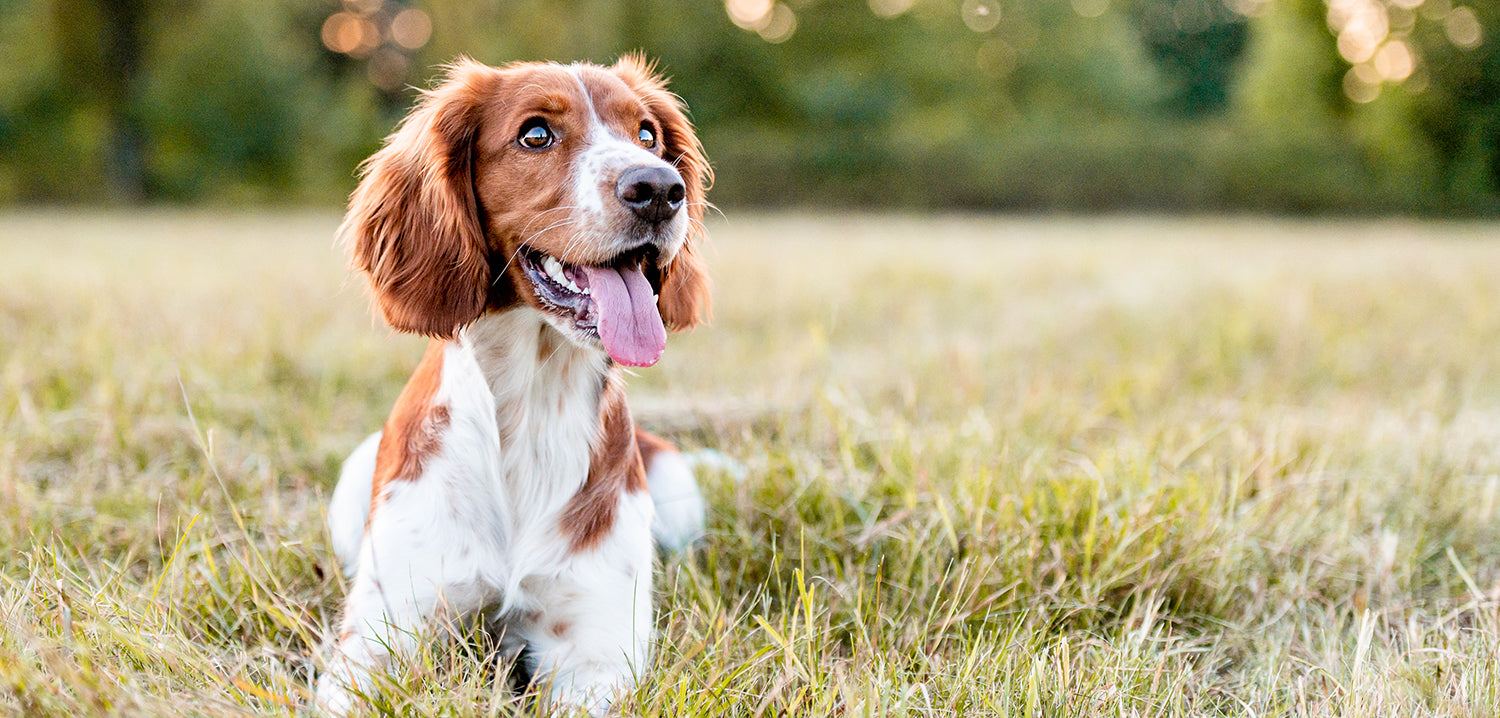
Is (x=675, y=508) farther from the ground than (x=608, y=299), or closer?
closer

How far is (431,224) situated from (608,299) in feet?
1.45

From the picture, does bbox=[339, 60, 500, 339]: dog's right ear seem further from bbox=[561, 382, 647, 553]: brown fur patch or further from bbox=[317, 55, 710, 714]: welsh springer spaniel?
bbox=[561, 382, 647, 553]: brown fur patch

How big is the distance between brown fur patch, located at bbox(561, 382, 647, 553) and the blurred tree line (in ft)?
58.6

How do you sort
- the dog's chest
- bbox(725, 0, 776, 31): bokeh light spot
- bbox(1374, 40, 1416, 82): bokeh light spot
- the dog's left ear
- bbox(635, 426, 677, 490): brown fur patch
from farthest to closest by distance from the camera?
bbox(725, 0, 776, 31): bokeh light spot → bbox(1374, 40, 1416, 82): bokeh light spot → bbox(635, 426, 677, 490): brown fur patch → the dog's left ear → the dog's chest

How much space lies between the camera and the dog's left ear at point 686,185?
2.44 m

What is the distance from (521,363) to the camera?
2203 millimetres

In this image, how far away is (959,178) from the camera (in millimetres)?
23844

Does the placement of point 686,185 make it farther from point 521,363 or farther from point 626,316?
point 521,363

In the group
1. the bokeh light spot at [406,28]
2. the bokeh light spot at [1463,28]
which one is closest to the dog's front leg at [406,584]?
the bokeh light spot at [1463,28]

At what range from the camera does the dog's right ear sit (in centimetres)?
214

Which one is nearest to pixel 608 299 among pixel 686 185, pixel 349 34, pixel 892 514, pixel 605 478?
pixel 605 478

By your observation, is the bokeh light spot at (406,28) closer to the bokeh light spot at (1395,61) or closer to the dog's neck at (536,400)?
the bokeh light spot at (1395,61)

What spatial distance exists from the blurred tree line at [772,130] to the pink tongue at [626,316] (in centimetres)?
1793

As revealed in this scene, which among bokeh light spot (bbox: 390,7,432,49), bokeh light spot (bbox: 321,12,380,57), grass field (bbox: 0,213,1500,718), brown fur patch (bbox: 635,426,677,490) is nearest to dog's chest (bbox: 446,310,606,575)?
grass field (bbox: 0,213,1500,718)
